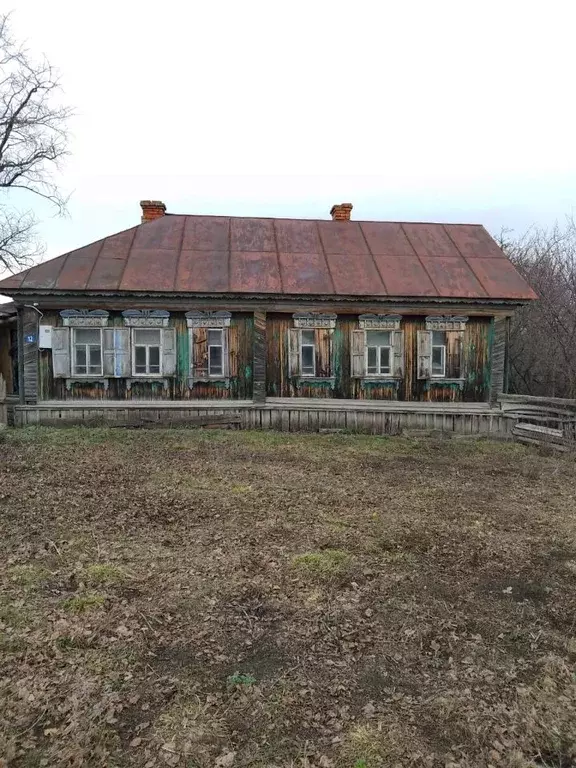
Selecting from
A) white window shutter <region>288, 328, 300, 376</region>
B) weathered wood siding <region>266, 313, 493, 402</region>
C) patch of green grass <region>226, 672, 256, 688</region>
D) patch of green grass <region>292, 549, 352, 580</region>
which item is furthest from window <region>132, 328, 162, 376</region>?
patch of green grass <region>226, 672, 256, 688</region>

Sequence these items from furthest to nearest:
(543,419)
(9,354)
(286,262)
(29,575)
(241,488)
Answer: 1. (9,354)
2. (286,262)
3. (543,419)
4. (241,488)
5. (29,575)

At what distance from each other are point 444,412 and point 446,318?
2.44m

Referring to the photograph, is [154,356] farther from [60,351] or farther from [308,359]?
[308,359]

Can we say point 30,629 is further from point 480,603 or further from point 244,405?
point 244,405

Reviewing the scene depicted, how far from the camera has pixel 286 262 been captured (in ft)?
45.9

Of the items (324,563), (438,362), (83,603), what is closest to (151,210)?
(438,362)

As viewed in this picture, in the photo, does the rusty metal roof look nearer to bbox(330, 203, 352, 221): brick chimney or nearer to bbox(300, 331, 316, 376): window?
bbox(330, 203, 352, 221): brick chimney

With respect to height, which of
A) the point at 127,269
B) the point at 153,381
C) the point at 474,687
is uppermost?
the point at 127,269

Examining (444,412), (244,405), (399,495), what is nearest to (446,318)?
(444,412)

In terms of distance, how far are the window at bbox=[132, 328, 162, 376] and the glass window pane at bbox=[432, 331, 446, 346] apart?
22.9ft

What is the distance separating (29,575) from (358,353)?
9784 mm

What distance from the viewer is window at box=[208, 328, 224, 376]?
1322 centimetres

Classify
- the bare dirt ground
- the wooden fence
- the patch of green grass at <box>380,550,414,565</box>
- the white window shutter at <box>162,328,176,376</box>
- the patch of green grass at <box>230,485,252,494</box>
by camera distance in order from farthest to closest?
the white window shutter at <box>162,328,176,376</box> → the wooden fence → the patch of green grass at <box>230,485,252,494</box> → the patch of green grass at <box>380,550,414,565</box> → the bare dirt ground

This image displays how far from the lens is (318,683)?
140 inches
